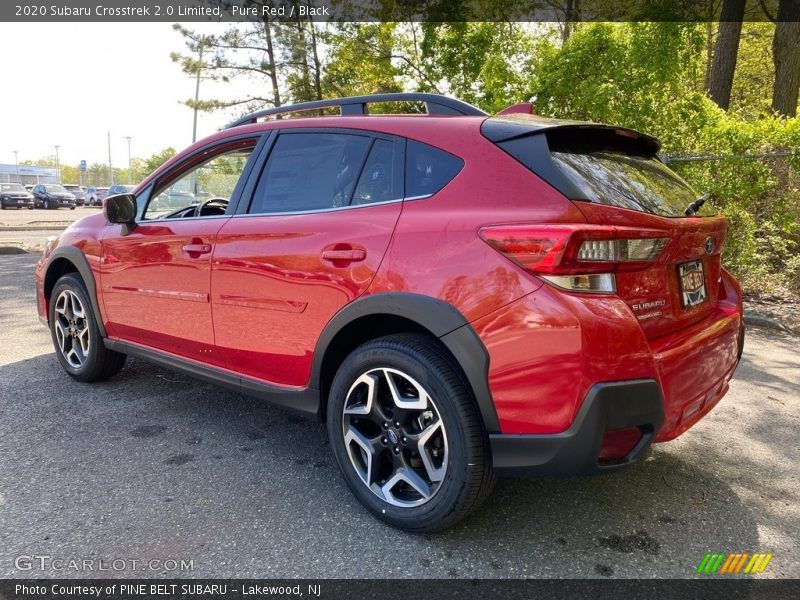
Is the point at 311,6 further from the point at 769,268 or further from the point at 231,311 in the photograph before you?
the point at 231,311

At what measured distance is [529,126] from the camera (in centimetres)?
227

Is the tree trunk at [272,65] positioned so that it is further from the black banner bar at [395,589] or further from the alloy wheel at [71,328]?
the black banner bar at [395,589]

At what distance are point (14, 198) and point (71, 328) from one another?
130 feet

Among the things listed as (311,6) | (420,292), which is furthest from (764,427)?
(311,6)

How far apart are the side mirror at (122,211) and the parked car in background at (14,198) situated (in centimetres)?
4013

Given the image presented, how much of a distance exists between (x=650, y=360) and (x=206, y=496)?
198 cm

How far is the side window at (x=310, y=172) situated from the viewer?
266 centimetres

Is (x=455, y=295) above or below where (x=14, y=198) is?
above

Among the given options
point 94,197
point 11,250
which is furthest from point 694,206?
point 94,197

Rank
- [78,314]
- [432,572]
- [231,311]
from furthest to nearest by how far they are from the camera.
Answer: [78,314], [231,311], [432,572]

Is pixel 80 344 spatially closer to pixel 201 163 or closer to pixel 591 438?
pixel 201 163

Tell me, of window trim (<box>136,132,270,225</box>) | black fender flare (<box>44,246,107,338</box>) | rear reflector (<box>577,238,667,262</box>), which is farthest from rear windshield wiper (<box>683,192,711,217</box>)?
black fender flare (<box>44,246,107,338</box>)

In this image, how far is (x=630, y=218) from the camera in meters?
2.05

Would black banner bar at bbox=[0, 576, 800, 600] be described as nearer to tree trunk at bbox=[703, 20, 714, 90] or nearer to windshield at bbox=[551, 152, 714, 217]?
windshield at bbox=[551, 152, 714, 217]
